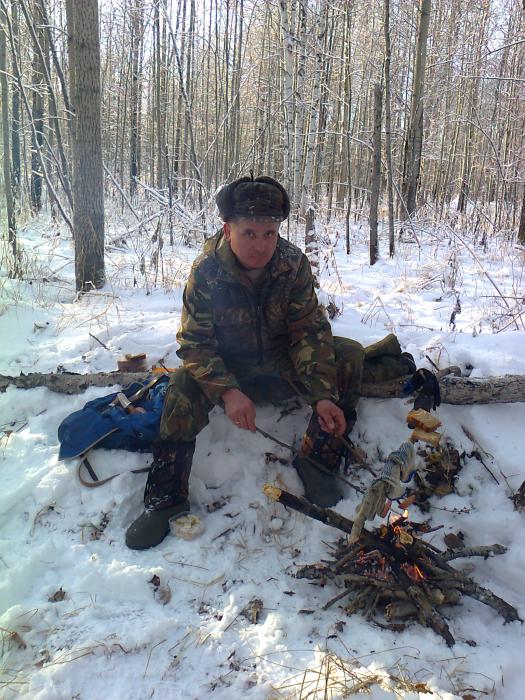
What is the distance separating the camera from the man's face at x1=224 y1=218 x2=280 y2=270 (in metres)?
A: 2.11

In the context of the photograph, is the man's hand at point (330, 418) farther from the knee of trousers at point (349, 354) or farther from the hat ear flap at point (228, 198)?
the hat ear flap at point (228, 198)

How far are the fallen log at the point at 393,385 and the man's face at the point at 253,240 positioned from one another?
879 mm

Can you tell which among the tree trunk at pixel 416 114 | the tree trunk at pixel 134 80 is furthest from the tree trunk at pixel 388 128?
the tree trunk at pixel 134 80

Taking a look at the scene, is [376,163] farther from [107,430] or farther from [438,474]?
[107,430]

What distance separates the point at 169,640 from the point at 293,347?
1.31m

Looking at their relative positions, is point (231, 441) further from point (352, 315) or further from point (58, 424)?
point (352, 315)

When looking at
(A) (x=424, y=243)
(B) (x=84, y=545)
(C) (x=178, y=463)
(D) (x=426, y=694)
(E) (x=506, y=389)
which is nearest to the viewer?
(D) (x=426, y=694)

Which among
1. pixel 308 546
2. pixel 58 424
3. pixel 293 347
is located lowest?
pixel 308 546

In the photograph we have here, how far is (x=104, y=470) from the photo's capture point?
7.84 ft

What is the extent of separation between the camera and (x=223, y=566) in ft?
6.51

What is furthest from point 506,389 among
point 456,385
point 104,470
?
point 104,470

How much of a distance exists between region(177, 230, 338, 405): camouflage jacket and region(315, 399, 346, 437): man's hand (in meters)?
0.05

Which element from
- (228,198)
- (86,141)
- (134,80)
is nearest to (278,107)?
(134,80)

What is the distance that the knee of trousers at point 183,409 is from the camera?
7.14 feet
